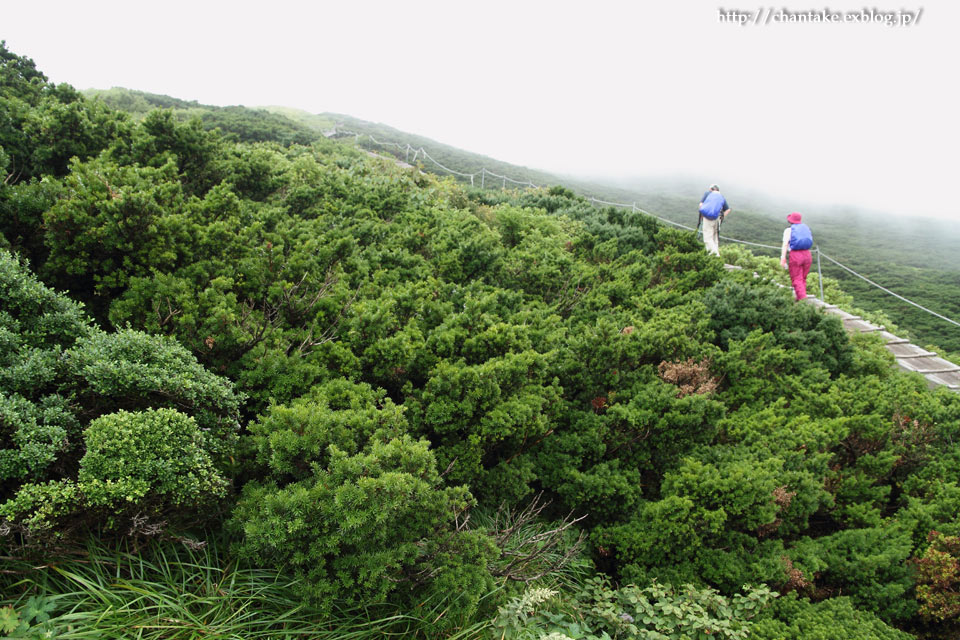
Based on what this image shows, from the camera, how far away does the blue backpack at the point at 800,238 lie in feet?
26.0

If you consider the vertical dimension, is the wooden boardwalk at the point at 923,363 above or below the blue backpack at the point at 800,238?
below

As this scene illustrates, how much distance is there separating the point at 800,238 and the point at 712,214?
1.94 metres

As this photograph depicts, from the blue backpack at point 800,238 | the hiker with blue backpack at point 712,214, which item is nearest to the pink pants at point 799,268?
the blue backpack at point 800,238

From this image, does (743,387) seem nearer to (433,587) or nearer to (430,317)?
(430,317)

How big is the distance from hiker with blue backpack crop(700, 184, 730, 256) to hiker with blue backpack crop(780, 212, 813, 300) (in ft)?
4.87

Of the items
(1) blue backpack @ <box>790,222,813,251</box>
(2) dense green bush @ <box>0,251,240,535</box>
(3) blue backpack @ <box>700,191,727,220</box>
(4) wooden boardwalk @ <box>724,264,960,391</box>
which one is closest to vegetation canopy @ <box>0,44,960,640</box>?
(2) dense green bush @ <box>0,251,240,535</box>

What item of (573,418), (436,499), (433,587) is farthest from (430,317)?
(433,587)

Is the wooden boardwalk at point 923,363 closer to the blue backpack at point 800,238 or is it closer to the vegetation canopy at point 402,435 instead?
the blue backpack at point 800,238

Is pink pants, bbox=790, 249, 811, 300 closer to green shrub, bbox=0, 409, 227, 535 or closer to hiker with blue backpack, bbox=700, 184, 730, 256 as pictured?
hiker with blue backpack, bbox=700, 184, 730, 256

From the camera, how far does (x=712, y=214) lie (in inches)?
379

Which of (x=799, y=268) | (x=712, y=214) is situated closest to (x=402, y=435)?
(x=799, y=268)

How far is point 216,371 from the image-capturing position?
3.50 m

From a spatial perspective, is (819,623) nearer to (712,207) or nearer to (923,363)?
(923,363)

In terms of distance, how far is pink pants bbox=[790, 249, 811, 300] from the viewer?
317 inches
